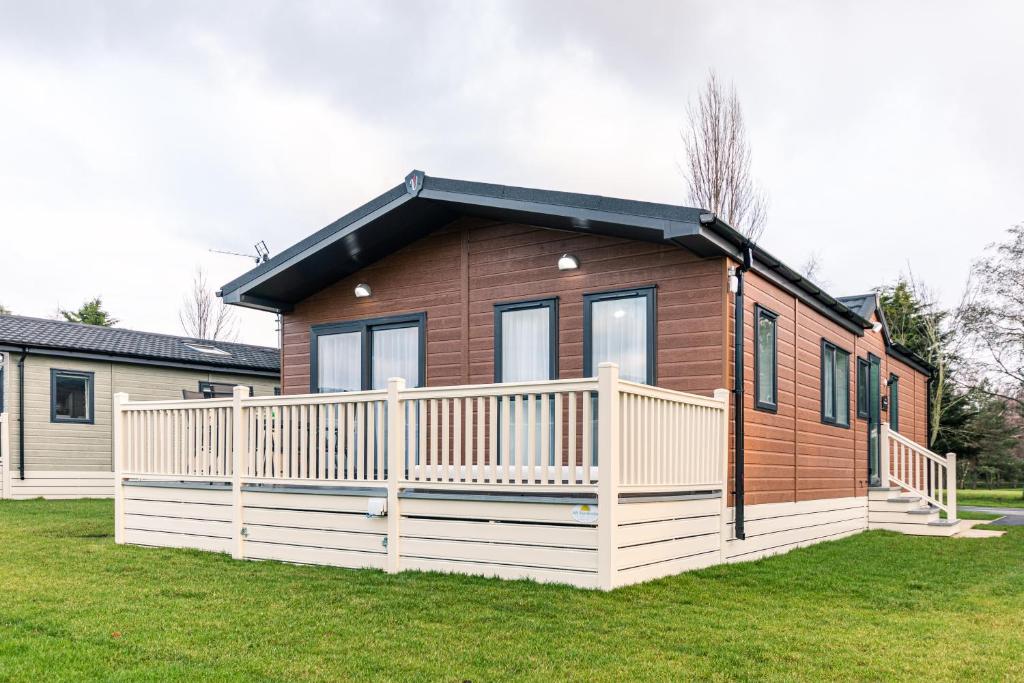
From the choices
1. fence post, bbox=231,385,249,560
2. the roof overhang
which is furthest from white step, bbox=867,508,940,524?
the roof overhang

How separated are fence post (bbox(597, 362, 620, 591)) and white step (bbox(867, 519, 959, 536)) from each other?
736cm

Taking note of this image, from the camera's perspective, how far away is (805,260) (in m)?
30.0

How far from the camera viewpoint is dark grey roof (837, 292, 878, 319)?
40.8 feet

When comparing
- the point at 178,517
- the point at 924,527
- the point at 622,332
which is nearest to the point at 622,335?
the point at 622,332

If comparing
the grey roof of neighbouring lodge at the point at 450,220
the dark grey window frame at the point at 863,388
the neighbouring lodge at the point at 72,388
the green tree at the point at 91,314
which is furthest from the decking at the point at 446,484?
the green tree at the point at 91,314

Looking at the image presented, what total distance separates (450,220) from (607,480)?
4494 millimetres

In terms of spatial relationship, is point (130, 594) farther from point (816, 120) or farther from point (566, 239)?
point (816, 120)

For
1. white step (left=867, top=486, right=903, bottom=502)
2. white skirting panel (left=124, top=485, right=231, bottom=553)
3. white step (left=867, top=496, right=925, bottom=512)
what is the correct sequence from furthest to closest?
white step (left=867, top=486, right=903, bottom=502), white step (left=867, top=496, right=925, bottom=512), white skirting panel (left=124, top=485, right=231, bottom=553)

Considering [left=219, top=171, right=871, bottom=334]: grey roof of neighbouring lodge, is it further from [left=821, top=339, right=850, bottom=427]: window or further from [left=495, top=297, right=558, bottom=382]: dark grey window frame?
[left=495, top=297, right=558, bottom=382]: dark grey window frame

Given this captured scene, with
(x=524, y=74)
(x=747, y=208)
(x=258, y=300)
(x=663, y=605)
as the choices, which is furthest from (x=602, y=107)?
(x=663, y=605)

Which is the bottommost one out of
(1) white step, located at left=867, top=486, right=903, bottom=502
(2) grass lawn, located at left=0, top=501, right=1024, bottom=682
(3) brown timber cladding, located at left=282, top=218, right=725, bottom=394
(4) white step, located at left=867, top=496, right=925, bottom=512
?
(4) white step, located at left=867, top=496, right=925, bottom=512

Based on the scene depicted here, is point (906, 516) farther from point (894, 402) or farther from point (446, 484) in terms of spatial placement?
point (446, 484)

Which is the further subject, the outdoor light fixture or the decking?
the outdoor light fixture

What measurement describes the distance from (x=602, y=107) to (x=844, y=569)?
11968 millimetres
